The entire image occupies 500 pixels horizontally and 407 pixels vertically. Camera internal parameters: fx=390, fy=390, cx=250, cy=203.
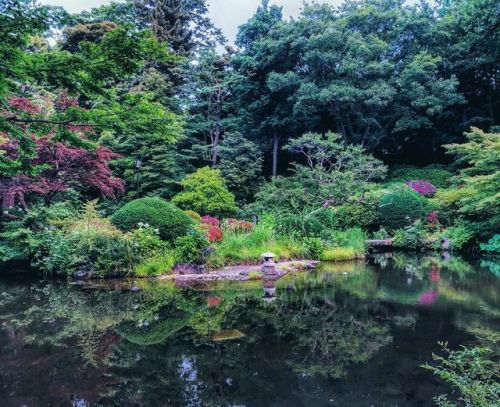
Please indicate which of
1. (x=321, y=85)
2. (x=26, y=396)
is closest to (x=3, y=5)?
(x=26, y=396)

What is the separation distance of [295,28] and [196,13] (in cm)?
757

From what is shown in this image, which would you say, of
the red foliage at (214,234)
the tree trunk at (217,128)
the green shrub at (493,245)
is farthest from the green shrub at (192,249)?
the green shrub at (493,245)

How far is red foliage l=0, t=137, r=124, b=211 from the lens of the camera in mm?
9945

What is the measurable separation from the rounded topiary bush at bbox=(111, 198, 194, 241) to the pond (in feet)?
5.69

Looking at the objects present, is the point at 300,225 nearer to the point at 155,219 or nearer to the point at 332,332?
the point at 155,219

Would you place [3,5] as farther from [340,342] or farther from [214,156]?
[214,156]

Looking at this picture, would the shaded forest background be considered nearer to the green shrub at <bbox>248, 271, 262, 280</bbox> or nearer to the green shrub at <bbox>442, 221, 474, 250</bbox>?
the green shrub at <bbox>442, 221, 474, 250</bbox>

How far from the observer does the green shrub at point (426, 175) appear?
17.2 m

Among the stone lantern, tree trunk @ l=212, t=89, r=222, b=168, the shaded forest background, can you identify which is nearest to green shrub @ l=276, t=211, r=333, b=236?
the stone lantern

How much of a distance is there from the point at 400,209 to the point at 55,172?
10.8 m

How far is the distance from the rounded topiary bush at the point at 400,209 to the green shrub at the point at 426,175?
4101 mm

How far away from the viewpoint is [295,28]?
17812 mm

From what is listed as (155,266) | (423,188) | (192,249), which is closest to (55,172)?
(155,266)

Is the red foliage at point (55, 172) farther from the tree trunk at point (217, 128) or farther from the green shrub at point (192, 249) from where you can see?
the tree trunk at point (217, 128)
